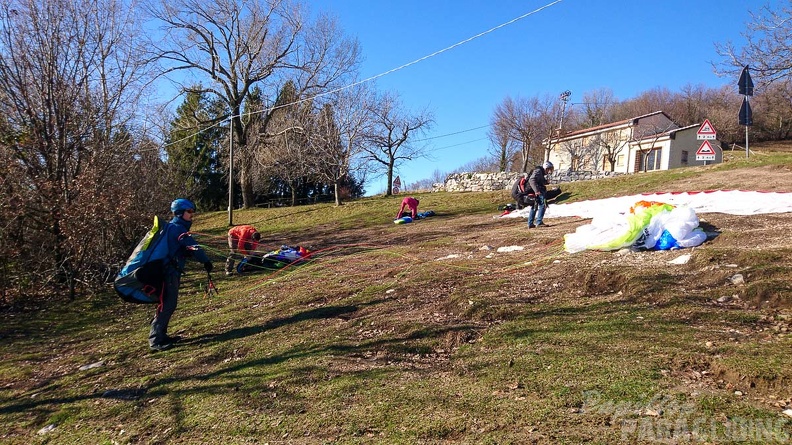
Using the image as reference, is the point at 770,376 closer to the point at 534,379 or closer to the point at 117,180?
the point at 534,379

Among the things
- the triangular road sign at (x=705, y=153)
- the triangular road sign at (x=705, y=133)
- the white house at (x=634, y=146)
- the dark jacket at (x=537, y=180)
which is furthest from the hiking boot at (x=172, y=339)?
the white house at (x=634, y=146)

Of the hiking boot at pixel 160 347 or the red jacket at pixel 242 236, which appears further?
the red jacket at pixel 242 236

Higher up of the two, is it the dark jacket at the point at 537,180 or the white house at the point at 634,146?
the white house at the point at 634,146

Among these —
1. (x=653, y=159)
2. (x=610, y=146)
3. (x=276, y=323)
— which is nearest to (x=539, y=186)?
(x=276, y=323)

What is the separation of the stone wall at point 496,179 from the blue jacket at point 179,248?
21.2 metres

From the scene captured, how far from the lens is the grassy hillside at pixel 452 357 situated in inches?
113

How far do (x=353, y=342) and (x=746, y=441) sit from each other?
3279 millimetres

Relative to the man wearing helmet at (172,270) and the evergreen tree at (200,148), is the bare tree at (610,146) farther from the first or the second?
the man wearing helmet at (172,270)

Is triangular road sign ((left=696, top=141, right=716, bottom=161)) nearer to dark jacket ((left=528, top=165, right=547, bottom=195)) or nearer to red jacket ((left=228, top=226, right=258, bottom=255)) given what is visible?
dark jacket ((left=528, top=165, right=547, bottom=195))

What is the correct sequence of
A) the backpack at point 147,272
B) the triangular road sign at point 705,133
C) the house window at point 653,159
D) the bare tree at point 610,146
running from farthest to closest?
the bare tree at point 610,146 → the house window at point 653,159 → the triangular road sign at point 705,133 → the backpack at point 147,272

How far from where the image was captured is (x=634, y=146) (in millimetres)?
34938

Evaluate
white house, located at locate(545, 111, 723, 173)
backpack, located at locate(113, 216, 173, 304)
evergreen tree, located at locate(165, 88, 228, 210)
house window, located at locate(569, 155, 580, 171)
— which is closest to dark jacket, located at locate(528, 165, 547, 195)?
backpack, located at locate(113, 216, 173, 304)

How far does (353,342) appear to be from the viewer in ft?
15.5

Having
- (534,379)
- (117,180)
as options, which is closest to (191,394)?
(534,379)
